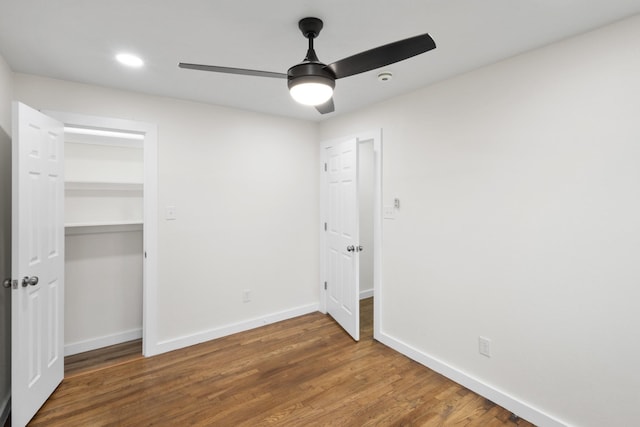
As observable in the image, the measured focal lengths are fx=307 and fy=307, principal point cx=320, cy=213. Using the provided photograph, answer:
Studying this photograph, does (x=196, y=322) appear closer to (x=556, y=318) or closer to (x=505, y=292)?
(x=505, y=292)

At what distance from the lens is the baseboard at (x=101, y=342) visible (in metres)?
2.99

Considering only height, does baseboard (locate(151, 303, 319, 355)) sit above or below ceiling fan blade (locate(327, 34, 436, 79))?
below

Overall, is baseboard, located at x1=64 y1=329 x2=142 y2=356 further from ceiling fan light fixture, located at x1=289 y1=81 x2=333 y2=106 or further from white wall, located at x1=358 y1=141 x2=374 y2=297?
ceiling fan light fixture, located at x1=289 y1=81 x2=333 y2=106

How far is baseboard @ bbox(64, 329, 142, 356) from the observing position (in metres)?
2.99

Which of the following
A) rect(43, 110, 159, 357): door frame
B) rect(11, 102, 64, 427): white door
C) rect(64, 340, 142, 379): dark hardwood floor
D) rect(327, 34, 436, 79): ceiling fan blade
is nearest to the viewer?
rect(327, 34, 436, 79): ceiling fan blade

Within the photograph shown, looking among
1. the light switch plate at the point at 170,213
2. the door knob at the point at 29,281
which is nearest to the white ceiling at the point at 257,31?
the light switch plate at the point at 170,213

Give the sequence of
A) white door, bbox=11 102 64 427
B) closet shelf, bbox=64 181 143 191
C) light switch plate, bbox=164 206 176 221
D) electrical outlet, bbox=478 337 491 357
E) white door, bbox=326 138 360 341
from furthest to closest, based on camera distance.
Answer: white door, bbox=326 138 360 341 → closet shelf, bbox=64 181 143 191 → light switch plate, bbox=164 206 176 221 → electrical outlet, bbox=478 337 491 357 → white door, bbox=11 102 64 427

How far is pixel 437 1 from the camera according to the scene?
5.03 ft

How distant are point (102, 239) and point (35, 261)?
1116mm

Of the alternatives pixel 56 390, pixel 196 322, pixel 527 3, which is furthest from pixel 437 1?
pixel 56 390

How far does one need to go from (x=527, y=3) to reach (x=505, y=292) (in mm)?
1781

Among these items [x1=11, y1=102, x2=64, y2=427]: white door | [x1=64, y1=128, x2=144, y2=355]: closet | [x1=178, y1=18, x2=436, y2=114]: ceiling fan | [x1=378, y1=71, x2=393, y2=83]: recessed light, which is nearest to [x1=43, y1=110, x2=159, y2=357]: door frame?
[x1=64, y1=128, x2=144, y2=355]: closet

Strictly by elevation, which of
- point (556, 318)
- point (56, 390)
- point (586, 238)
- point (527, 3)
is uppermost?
point (527, 3)

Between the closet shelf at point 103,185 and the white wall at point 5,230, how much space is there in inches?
31.2
